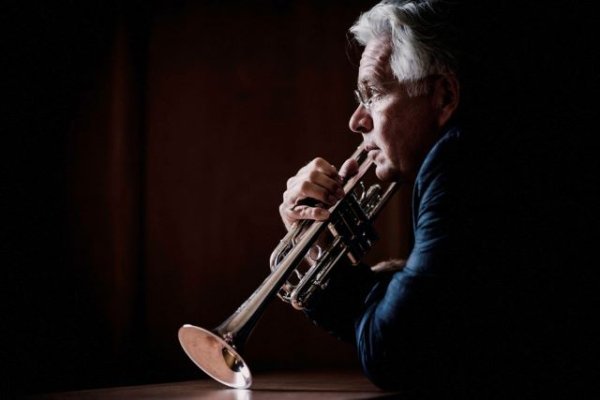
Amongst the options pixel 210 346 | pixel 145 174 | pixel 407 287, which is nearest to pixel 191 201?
pixel 145 174

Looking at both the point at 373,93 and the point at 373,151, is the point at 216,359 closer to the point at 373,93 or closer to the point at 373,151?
the point at 373,151

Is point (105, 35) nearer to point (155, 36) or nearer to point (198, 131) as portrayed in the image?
point (155, 36)

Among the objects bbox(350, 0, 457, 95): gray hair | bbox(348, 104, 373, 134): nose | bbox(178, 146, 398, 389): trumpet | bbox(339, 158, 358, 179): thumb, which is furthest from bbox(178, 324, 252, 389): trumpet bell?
→ bbox(350, 0, 457, 95): gray hair

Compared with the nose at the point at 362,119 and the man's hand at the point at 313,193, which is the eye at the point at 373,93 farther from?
the man's hand at the point at 313,193

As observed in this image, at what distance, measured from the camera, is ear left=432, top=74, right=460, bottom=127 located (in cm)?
132

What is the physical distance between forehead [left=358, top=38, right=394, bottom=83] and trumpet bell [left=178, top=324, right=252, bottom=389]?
0.72m

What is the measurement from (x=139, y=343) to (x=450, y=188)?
4.05 ft

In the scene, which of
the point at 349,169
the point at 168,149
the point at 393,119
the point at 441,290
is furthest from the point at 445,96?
the point at 168,149

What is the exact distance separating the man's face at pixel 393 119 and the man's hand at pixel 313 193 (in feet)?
0.44

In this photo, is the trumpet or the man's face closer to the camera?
the trumpet

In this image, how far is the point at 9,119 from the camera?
168 cm

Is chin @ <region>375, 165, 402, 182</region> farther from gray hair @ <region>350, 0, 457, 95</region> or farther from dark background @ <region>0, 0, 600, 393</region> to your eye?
dark background @ <region>0, 0, 600, 393</region>

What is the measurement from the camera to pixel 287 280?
1380 mm

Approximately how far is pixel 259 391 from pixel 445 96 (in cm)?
79
